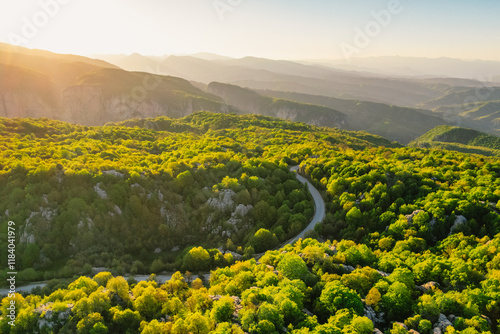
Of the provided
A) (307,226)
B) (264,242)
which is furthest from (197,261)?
(307,226)

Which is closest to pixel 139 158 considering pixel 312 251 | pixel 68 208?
pixel 68 208

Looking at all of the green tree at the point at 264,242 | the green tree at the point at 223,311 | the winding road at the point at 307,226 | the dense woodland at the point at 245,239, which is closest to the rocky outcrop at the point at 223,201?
the dense woodland at the point at 245,239

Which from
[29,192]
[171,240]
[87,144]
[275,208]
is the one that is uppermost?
[87,144]

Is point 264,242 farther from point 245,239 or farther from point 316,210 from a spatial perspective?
point 316,210

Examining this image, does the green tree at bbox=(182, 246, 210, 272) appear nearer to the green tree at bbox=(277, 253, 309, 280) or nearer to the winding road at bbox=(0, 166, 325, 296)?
the winding road at bbox=(0, 166, 325, 296)

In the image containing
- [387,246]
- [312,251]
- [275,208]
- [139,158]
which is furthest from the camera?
[139,158]

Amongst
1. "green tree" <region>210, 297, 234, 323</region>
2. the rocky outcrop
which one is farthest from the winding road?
"green tree" <region>210, 297, 234, 323</region>

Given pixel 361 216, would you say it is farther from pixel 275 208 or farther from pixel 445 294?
pixel 445 294

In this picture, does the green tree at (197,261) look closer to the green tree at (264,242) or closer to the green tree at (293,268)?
the green tree at (264,242)
